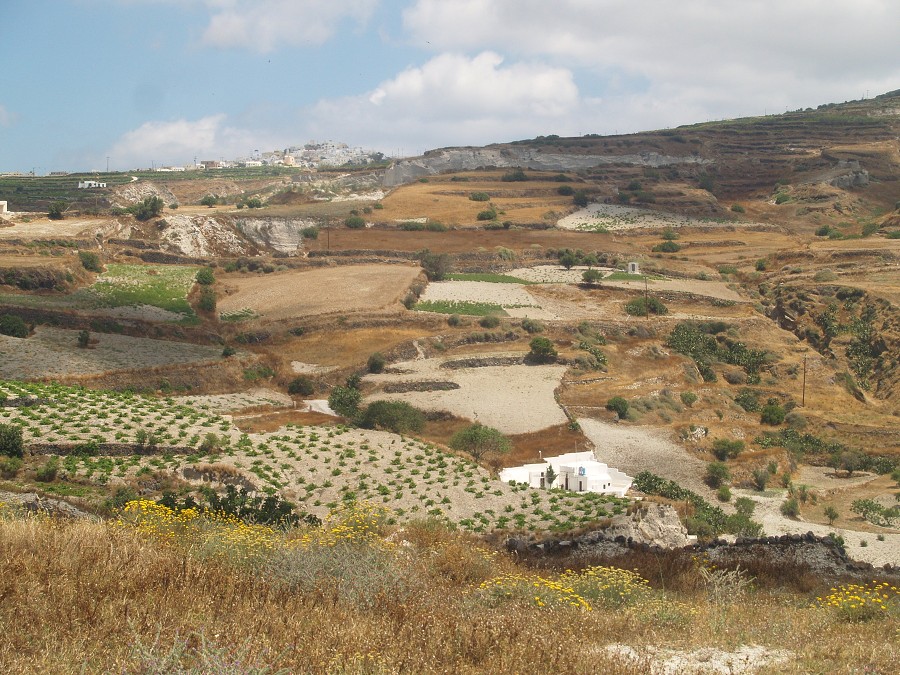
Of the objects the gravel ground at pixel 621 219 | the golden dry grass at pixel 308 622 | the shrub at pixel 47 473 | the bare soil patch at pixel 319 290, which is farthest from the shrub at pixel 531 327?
the golden dry grass at pixel 308 622

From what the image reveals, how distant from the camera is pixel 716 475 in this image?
25.4m

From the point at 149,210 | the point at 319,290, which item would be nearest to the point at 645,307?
the point at 319,290

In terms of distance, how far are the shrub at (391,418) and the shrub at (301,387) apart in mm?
4275

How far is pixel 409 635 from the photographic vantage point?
18.7 ft

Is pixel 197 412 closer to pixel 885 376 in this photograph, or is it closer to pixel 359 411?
pixel 359 411

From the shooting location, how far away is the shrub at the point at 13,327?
30.9 metres

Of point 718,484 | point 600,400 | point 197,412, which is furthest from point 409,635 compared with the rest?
point 600,400

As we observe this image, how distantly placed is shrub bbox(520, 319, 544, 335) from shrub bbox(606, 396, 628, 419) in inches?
393

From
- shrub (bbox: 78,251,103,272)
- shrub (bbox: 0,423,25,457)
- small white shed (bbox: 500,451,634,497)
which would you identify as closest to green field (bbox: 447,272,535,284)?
shrub (bbox: 78,251,103,272)

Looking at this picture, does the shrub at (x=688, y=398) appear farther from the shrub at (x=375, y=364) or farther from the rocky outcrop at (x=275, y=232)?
the rocky outcrop at (x=275, y=232)

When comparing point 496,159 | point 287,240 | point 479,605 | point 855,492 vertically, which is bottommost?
point 855,492

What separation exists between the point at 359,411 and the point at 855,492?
16.2 meters

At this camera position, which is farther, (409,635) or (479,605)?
(479,605)

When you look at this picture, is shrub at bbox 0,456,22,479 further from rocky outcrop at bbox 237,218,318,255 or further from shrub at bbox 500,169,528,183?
shrub at bbox 500,169,528,183
